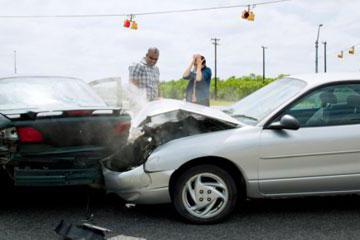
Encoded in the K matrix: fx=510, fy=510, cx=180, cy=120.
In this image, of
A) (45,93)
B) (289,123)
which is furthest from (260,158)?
(45,93)

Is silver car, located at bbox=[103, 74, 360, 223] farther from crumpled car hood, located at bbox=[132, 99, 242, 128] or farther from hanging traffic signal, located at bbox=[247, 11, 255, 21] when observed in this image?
hanging traffic signal, located at bbox=[247, 11, 255, 21]

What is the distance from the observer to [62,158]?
4.55 meters

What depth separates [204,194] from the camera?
14.9ft

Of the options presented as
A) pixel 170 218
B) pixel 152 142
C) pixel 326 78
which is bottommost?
pixel 170 218

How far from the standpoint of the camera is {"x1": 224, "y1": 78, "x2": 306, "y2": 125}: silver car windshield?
15.9 ft

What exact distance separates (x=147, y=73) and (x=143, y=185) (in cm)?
349

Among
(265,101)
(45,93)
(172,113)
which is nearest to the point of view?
(172,113)

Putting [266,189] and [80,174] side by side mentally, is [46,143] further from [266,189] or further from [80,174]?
[266,189]

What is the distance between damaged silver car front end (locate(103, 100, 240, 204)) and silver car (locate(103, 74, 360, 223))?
1cm

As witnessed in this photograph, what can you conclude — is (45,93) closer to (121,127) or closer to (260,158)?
(121,127)

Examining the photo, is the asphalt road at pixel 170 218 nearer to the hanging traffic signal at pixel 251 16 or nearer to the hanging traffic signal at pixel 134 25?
the hanging traffic signal at pixel 251 16

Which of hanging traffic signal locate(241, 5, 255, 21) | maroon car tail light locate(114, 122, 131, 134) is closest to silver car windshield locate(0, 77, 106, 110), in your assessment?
maroon car tail light locate(114, 122, 131, 134)

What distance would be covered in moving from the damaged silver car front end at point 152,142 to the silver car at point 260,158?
1 cm

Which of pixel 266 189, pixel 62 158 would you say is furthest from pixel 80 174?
pixel 266 189
